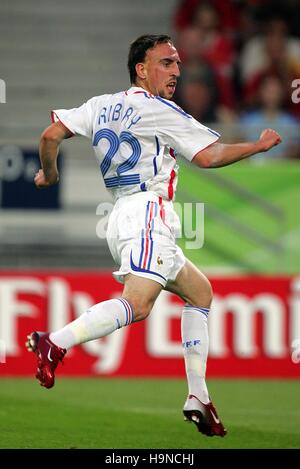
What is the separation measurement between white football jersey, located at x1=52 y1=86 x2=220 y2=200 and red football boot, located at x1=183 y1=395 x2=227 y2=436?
1.28m

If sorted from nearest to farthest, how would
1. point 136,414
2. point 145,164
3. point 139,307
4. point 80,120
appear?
1. point 139,307
2. point 145,164
3. point 80,120
4. point 136,414

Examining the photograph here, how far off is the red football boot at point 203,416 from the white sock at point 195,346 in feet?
0.25

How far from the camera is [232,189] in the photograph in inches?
535

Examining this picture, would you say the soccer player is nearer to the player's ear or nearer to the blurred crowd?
the player's ear

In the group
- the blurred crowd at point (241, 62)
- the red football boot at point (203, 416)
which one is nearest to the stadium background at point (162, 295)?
the blurred crowd at point (241, 62)

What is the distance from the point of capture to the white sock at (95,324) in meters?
6.75

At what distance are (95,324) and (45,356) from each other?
37 cm

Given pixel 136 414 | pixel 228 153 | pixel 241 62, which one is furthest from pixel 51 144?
pixel 241 62

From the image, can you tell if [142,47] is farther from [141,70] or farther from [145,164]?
[145,164]

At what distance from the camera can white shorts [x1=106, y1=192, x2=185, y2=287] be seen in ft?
23.2

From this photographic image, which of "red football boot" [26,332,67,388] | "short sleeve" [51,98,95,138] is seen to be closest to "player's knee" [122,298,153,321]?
"red football boot" [26,332,67,388]

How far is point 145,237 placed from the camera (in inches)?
281
